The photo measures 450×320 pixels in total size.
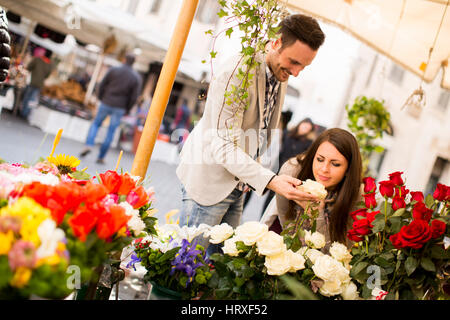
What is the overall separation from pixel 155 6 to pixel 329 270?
621 inches

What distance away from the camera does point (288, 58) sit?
1.74 metres

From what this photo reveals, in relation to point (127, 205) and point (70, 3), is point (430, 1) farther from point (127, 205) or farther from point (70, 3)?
point (70, 3)

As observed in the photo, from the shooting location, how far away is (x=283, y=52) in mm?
1750

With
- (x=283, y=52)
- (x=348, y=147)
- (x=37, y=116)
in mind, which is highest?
(x=283, y=52)

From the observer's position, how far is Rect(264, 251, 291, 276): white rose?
1091 mm

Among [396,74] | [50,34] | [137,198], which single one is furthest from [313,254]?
[396,74]

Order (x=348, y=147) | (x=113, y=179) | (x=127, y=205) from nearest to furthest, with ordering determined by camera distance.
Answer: (x=127, y=205), (x=113, y=179), (x=348, y=147)

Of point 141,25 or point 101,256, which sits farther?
point 141,25

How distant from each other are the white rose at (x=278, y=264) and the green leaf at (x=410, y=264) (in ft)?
1.12

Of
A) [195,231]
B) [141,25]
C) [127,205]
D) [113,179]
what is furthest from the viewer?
[141,25]

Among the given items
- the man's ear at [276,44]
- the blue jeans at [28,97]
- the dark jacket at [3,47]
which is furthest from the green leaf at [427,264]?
the blue jeans at [28,97]

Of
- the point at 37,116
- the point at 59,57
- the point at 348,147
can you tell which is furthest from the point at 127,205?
the point at 59,57

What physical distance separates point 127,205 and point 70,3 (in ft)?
20.3

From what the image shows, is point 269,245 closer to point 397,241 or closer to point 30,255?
point 397,241
